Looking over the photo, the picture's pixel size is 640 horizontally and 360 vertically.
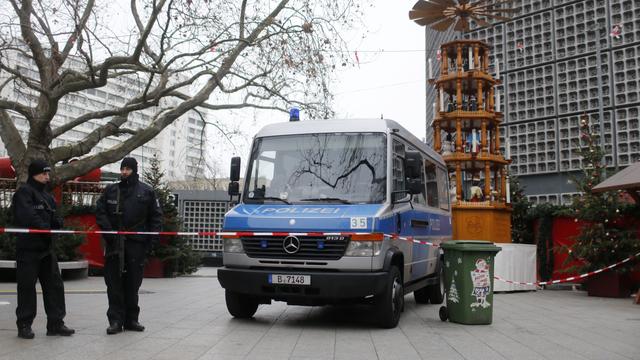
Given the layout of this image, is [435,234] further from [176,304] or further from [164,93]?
[164,93]

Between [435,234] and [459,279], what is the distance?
2260 mm

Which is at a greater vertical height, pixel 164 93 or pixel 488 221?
pixel 164 93

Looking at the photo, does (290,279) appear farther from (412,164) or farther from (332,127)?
(332,127)

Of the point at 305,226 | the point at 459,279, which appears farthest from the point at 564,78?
the point at 305,226

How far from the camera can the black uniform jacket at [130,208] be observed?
701 centimetres

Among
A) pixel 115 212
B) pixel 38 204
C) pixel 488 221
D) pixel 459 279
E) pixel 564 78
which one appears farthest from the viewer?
pixel 564 78

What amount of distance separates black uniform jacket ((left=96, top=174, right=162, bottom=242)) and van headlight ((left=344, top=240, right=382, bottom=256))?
7.60 feet

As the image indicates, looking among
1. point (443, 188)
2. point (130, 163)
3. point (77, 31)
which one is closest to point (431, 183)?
point (443, 188)

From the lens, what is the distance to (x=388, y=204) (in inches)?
305

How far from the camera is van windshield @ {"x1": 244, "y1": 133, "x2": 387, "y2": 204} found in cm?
791

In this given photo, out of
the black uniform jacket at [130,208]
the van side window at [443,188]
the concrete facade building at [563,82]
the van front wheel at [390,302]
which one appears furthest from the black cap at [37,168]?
the concrete facade building at [563,82]

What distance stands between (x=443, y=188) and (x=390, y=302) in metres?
4.75

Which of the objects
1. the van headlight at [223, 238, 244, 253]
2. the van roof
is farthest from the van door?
the van headlight at [223, 238, 244, 253]

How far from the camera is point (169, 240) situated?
1791 cm
